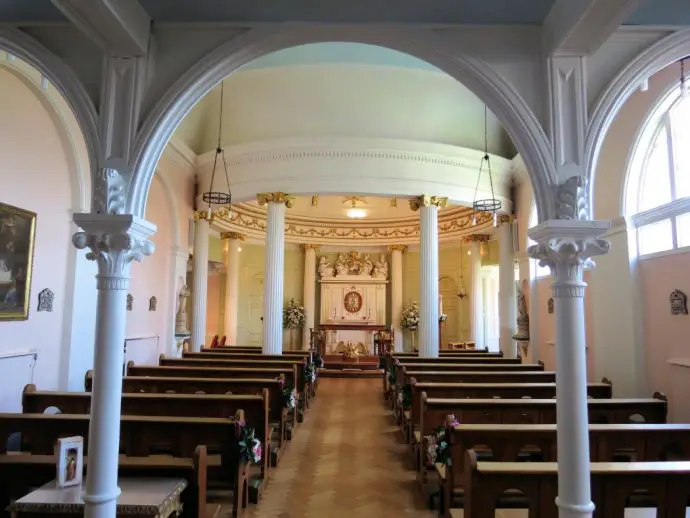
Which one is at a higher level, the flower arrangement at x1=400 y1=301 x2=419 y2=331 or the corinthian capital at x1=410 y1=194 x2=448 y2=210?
the corinthian capital at x1=410 y1=194 x2=448 y2=210

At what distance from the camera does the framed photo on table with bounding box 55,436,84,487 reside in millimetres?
3180

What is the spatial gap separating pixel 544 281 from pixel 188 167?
8291mm

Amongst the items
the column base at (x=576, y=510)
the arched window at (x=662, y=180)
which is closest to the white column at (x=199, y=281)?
the arched window at (x=662, y=180)

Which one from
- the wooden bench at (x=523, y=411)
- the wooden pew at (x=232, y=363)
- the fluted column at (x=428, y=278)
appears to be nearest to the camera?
the wooden bench at (x=523, y=411)

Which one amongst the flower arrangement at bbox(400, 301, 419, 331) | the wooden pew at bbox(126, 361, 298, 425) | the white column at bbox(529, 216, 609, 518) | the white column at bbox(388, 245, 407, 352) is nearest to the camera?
the white column at bbox(529, 216, 609, 518)

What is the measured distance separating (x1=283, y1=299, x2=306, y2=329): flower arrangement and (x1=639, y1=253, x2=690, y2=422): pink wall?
1110 cm

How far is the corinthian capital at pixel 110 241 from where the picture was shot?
3301mm

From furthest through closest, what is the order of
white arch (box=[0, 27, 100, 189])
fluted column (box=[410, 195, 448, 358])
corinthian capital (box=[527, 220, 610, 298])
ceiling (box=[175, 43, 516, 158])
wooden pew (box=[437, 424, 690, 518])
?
ceiling (box=[175, 43, 516, 158]), fluted column (box=[410, 195, 448, 358]), wooden pew (box=[437, 424, 690, 518]), white arch (box=[0, 27, 100, 189]), corinthian capital (box=[527, 220, 610, 298])

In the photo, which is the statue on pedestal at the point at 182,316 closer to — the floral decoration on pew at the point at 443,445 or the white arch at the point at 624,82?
the floral decoration on pew at the point at 443,445

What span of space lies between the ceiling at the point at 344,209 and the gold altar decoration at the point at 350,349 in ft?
13.9

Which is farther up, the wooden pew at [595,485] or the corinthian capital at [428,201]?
the corinthian capital at [428,201]

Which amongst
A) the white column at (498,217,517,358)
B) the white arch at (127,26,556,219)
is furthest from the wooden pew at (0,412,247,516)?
→ the white column at (498,217,517,358)

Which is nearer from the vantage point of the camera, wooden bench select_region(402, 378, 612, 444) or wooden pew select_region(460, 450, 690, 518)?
wooden pew select_region(460, 450, 690, 518)

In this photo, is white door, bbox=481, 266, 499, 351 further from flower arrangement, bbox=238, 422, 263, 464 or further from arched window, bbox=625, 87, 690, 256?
flower arrangement, bbox=238, 422, 263, 464
